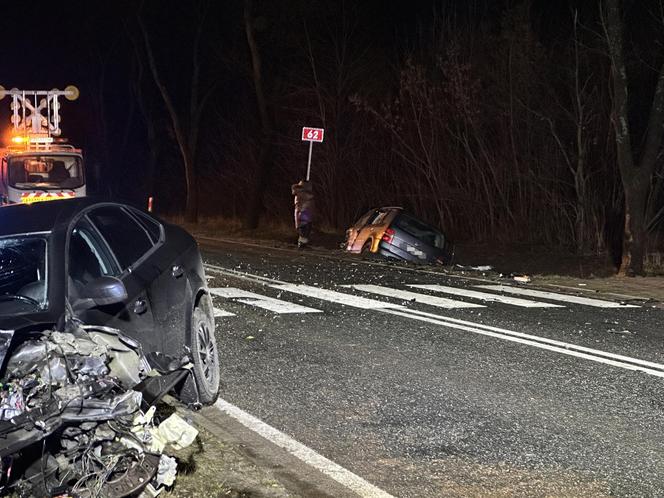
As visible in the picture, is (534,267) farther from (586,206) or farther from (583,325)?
(583,325)

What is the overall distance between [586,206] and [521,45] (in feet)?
14.2

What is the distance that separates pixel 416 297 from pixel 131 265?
7234 millimetres

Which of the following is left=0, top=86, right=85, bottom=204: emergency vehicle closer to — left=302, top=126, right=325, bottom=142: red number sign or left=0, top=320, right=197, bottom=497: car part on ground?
left=302, top=126, right=325, bottom=142: red number sign

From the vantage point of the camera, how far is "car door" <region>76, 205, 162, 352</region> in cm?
520

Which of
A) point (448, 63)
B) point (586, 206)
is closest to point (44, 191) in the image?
point (448, 63)

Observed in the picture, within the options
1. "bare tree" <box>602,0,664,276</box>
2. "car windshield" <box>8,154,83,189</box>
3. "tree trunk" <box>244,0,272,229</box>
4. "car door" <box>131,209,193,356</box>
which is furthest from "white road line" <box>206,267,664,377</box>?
"tree trunk" <box>244,0,272,229</box>

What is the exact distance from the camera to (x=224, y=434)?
19.3 feet

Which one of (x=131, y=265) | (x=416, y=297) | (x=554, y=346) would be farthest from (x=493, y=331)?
(x=131, y=265)

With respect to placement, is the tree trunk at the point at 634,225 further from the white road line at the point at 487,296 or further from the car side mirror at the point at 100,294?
the car side mirror at the point at 100,294

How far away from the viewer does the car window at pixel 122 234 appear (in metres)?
5.83

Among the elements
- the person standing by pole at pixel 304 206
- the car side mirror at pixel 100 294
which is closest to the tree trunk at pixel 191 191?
the person standing by pole at pixel 304 206

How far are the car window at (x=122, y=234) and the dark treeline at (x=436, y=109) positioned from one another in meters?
11.7

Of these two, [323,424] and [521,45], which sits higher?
[521,45]

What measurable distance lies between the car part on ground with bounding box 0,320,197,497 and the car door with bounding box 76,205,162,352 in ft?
2.37
